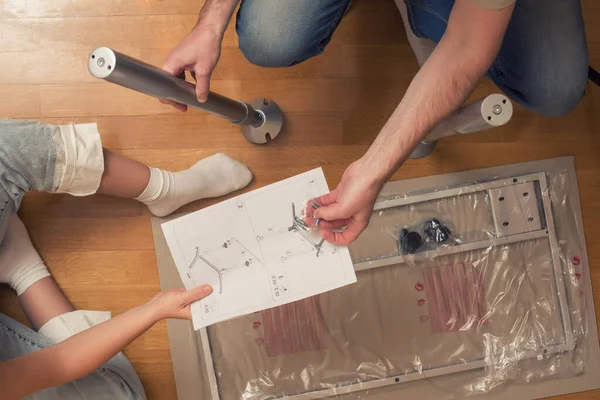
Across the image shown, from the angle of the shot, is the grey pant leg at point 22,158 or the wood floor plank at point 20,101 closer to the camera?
the grey pant leg at point 22,158

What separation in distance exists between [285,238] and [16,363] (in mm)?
458

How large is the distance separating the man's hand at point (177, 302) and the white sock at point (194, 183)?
27 centimetres

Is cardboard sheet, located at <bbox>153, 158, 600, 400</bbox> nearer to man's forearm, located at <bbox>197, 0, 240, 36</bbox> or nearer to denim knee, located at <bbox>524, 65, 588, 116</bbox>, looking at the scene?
denim knee, located at <bbox>524, 65, 588, 116</bbox>

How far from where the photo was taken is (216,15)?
0.91m

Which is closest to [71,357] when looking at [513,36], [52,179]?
[52,179]

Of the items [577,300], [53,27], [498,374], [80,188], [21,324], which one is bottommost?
[498,374]

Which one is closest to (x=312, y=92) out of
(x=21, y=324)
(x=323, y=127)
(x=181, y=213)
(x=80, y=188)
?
(x=323, y=127)

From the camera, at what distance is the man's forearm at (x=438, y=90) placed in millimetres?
793

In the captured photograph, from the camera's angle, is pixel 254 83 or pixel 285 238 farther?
pixel 254 83

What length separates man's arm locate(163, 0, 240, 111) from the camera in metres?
0.90

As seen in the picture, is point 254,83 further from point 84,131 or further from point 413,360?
point 413,360

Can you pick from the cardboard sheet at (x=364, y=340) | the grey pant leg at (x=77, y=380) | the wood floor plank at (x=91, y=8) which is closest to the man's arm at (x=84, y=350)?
the grey pant leg at (x=77, y=380)

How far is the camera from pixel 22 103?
1250mm

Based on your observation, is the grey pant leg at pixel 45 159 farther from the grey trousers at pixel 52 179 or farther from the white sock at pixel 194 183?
the white sock at pixel 194 183
